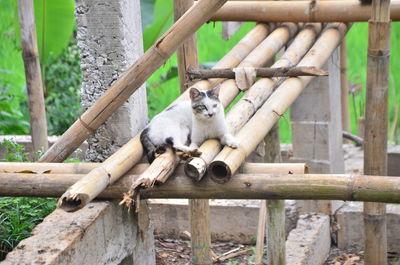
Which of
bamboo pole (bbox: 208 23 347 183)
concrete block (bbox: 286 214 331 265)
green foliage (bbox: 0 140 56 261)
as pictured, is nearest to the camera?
bamboo pole (bbox: 208 23 347 183)

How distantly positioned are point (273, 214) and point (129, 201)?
5.95 ft

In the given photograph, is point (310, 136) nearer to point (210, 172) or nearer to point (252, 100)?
point (252, 100)

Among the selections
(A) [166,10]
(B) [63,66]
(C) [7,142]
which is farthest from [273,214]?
(B) [63,66]

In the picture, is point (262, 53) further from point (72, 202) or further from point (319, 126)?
point (72, 202)

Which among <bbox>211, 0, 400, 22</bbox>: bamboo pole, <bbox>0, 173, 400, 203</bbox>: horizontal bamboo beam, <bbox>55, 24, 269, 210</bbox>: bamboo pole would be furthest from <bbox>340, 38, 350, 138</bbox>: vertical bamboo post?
<bbox>0, 173, 400, 203</bbox>: horizontal bamboo beam

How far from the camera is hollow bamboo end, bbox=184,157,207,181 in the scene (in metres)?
3.96

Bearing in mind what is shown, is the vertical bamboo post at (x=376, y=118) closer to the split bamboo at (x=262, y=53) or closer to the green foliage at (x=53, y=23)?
the split bamboo at (x=262, y=53)

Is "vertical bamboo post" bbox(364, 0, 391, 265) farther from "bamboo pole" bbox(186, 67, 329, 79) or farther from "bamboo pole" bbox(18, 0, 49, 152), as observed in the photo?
"bamboo pole" bbox(18, 0, 49, 152)

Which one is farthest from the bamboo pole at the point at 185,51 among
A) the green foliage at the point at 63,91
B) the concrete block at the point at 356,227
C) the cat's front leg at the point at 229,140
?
the green foliage at the point at 63,91

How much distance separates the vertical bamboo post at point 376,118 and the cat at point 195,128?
105 cm

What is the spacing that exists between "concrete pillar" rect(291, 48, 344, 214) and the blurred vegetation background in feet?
4.11

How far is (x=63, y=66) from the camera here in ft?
30.0

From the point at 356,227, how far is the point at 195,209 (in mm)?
1851

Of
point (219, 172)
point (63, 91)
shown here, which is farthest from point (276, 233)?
point (63, 91)
